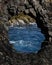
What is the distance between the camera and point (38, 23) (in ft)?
184

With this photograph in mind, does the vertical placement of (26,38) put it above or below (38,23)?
below

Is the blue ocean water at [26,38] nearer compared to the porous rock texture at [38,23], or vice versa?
the porous rock texture at [38,23]

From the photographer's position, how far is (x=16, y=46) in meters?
43.7

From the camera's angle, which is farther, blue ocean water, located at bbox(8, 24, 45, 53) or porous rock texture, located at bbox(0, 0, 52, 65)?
blue ocean water, located at bbox(8, 24, 45, 53)

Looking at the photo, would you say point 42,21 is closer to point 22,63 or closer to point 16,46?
point 16,46

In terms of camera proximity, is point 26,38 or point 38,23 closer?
point 26,38

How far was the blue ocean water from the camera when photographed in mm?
42775

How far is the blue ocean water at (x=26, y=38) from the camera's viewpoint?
42.8m

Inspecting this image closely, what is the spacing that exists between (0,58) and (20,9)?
2635 cm

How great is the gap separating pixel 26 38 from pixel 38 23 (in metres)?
8.83

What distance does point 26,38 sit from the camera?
48.3m

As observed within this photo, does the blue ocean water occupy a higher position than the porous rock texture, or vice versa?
the porous rock texture

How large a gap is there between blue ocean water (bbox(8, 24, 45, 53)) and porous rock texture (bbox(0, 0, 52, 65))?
1319 millimetres

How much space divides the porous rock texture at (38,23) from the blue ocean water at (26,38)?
1319 mm
